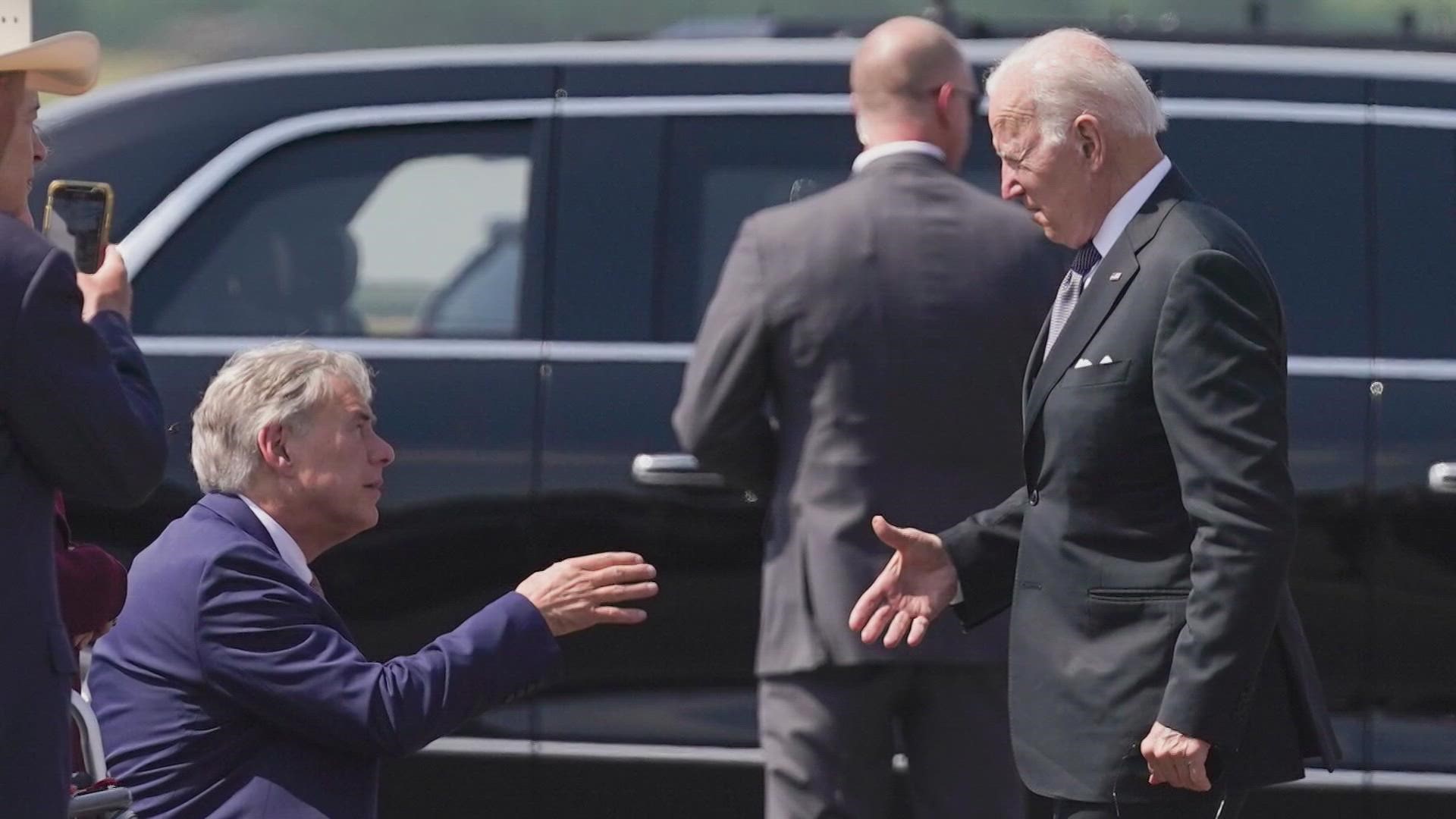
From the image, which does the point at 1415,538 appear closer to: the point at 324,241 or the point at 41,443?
the point at 324,241

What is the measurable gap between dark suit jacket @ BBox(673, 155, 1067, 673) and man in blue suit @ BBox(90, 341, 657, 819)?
30.9 inches

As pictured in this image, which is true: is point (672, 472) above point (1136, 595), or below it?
below

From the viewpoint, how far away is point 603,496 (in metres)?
4.73

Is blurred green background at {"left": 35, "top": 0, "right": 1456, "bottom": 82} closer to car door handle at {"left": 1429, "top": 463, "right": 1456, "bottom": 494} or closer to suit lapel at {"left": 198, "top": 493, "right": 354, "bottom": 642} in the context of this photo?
car door handle at {"left": 1429, "top": 463, "right": 1456, "bottom": 494}

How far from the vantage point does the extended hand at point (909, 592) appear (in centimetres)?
366

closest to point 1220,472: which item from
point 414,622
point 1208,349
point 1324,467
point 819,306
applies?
point 1208,349

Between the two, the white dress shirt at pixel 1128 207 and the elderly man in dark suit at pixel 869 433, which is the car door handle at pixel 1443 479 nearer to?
the elderly man in dark suit at pixel 869 433

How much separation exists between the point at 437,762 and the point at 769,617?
1074mm

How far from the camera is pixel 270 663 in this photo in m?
3.14

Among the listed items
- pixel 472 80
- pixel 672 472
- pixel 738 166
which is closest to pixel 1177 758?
pixel 672 472

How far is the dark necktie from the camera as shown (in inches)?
130

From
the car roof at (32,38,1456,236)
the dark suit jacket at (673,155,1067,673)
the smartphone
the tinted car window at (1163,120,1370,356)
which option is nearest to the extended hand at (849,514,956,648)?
the dark suit jacket at (673,155,1067,673)

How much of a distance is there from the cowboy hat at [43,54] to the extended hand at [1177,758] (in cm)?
166

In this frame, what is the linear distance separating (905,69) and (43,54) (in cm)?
167
